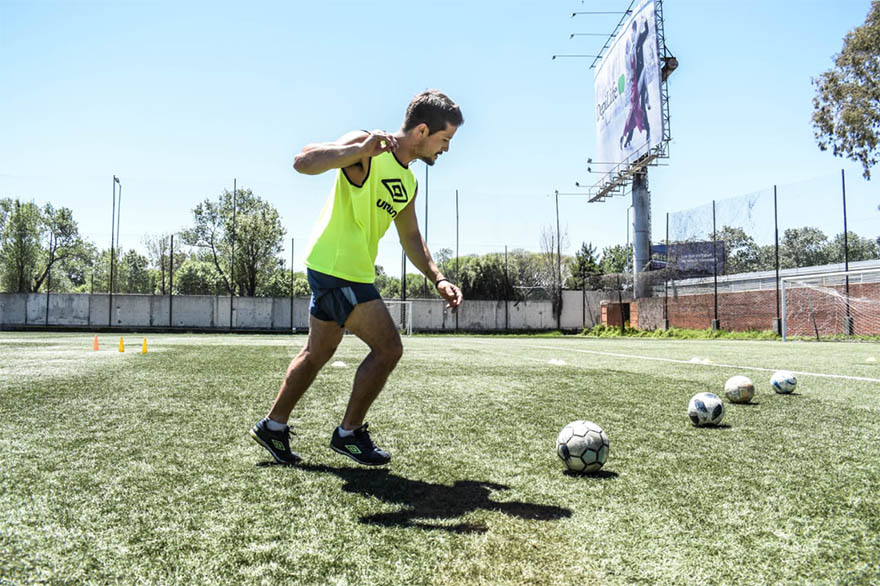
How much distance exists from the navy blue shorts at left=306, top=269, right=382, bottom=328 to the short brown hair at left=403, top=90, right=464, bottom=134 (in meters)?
0.95

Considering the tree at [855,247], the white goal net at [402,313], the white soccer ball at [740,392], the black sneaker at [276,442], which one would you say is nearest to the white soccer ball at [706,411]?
the white soccer ball at [740,392]

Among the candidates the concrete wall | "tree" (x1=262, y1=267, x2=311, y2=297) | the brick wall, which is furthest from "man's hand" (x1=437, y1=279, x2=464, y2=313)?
"tree" (x1=262, y1=267, x2=311, y2=297)

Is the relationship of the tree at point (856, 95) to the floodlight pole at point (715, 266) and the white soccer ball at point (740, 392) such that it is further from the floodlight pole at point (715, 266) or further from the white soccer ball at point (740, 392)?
the white soccer ball at point (740, 392)

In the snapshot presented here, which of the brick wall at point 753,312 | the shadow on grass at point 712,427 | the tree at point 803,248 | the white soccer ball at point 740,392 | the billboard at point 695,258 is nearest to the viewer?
the shadow on grass at point 712,427

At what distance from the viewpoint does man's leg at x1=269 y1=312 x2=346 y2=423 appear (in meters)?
3.08

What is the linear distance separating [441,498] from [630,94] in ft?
119

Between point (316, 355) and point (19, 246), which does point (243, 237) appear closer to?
point (19, 246)

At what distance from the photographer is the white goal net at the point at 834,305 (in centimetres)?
2217

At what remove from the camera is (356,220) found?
3.08m

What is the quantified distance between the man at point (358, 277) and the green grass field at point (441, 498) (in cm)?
20

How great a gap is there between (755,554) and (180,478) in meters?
2.50

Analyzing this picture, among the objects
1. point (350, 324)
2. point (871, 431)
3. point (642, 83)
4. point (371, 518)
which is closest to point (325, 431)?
point (350, 324)

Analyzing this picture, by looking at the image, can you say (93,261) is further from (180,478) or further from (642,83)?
(180,478)

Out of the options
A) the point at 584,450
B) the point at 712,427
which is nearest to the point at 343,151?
the point at 584,450
